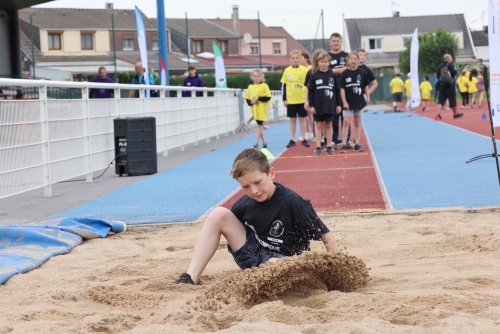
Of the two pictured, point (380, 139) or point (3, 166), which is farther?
point (380, 139)

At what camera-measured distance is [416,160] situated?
13.8 metres

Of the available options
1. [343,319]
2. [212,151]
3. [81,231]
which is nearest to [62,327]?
[343,319]

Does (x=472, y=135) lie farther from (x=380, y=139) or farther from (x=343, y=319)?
(x=343, y=319)

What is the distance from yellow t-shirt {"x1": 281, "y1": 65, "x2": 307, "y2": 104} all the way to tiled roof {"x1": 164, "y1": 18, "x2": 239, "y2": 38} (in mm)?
71287

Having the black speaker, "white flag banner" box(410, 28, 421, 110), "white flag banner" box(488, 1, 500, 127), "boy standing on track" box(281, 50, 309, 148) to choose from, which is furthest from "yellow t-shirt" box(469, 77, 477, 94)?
"white flag banner" box(488, 1, 500, 127)

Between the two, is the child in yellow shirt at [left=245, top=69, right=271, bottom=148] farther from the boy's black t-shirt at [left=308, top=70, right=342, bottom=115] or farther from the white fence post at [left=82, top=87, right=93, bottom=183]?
the white fence post at [left=82, top=87, right=93, bottom=183]

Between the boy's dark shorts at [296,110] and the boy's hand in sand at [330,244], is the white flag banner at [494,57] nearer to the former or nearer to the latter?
the boy's hand in sand at [330,244]

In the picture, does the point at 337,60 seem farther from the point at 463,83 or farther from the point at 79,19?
the point at 79,19

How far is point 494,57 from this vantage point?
9.83 m

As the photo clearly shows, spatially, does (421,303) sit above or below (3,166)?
below

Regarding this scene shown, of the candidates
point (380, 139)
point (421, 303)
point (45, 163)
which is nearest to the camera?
point (421, 303)

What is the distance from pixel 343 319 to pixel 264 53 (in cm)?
9803

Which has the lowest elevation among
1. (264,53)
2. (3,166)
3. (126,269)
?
(126,269)

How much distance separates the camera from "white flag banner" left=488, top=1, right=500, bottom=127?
31.9ft
